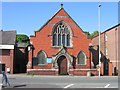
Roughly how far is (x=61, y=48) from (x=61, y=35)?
248 cm

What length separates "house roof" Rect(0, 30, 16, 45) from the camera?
190 feet

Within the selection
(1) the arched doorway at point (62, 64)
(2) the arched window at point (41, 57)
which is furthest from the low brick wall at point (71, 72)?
(2) the arched window at point (41, 57)

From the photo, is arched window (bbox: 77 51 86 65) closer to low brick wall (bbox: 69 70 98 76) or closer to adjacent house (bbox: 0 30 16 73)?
low brick wall (bbox: 69 70 98 76)

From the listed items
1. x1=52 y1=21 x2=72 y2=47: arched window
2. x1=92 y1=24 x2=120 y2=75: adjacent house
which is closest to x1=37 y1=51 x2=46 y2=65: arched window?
x1=52 y1=21 x2=72 y2=47: arched window

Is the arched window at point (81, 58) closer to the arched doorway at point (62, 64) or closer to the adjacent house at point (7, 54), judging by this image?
the arched doorway at point (62, 64)

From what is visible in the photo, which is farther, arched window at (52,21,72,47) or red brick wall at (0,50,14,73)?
red brick wall at (0,50,14,73)

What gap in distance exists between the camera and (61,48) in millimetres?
54250

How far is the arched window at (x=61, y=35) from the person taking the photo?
2176 inches

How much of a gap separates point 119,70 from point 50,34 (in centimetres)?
1354

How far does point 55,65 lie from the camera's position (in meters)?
53.6

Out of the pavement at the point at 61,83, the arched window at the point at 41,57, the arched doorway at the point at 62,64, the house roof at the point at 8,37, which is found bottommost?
the pavement at the point at 61,83

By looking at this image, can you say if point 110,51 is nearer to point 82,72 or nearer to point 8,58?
point 82,72

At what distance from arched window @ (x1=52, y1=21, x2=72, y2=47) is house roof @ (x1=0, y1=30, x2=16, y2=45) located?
25.6 feet

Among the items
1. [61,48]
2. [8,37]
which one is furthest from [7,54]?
[61,48]
